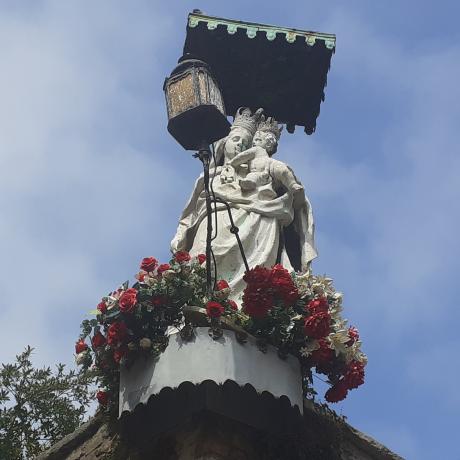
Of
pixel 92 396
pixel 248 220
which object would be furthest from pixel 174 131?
pixel 92 396

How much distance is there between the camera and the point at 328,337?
8211 millimetres

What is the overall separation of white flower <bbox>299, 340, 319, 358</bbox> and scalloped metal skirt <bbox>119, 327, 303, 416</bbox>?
18cm

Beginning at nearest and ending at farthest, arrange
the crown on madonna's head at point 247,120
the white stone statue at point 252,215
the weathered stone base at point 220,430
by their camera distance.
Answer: the weathered stone base at point 220,430 < the white stone statue at point 252,215 < the crown on madonna's head at point 247,120

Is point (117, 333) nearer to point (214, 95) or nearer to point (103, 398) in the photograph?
point (103, 398)

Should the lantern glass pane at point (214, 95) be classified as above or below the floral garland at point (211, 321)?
above

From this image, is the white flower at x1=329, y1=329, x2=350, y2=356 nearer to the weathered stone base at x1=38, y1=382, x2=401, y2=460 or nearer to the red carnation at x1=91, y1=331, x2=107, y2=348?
the weathered stone base at x1=38, y1=382, x2=401, y2=460

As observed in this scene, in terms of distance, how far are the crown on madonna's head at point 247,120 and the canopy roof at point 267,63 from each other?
1254 mm

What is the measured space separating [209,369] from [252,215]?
2591 mm

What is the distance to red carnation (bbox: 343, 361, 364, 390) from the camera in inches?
329

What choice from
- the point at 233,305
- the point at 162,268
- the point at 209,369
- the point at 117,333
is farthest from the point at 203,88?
the point at 209,369

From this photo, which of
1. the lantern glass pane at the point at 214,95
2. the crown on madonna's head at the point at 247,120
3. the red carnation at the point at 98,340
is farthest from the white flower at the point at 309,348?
the crown on madonna's head at the point at 247,120

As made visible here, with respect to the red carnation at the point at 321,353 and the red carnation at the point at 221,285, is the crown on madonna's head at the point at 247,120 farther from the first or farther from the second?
the red carnation at the point at 321,353

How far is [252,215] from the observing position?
32.3 feet

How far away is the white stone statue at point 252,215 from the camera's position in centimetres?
947
